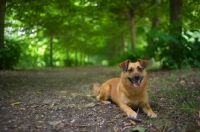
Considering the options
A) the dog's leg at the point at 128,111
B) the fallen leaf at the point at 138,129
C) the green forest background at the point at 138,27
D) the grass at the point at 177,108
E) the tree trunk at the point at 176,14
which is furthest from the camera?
the tree trunk at the point at 176,14

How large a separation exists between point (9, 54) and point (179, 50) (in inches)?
305

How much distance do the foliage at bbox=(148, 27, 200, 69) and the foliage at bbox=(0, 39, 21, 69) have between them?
257 inches

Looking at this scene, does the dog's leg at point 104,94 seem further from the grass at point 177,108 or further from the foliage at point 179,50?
the foliage at point 179,50

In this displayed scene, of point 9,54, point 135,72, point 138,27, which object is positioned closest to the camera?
point 135,72

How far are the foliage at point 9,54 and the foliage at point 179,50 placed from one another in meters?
6.54

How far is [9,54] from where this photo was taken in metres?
11.3

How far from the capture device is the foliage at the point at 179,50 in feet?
32.7

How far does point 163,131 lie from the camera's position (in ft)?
11.8

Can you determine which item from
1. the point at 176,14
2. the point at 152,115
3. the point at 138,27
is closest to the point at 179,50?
the point at 176,14

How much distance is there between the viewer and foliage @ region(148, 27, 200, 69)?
9955 mm

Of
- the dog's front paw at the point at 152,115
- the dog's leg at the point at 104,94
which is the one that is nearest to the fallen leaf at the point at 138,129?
the dog's front paw at the point at 152,115

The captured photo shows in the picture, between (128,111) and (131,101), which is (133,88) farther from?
(128,111)

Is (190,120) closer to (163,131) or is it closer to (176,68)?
(163,131)

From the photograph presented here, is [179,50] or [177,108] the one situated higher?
[179,50]
